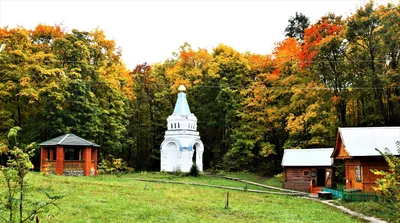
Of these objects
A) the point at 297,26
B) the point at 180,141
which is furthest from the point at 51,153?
the point at 297,26

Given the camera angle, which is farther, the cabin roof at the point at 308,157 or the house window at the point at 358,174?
the cabin roof at the point at 308,157

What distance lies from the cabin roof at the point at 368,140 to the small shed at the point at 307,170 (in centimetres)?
496

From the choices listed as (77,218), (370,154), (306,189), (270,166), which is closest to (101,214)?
(77,218)

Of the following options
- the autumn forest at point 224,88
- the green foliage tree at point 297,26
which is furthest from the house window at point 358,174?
the green foliage tree at point 297,26

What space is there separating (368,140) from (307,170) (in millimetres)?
6981

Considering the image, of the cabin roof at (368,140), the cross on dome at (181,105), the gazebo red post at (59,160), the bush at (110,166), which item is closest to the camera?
the cabin roof at (368,140)

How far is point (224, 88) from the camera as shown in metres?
44.2

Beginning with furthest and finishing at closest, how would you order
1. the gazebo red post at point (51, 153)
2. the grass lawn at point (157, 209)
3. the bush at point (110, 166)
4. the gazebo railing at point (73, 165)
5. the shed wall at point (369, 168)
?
the bush at point (110, 166), the gazebo red post at point (51, 153), the gazebo railing at point (73, 165), the shed wall at point (369, 168), the grass lawn at point (157, 209)

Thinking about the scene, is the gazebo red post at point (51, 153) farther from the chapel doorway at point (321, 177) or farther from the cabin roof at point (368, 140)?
the cabin roof at point (368, 140)

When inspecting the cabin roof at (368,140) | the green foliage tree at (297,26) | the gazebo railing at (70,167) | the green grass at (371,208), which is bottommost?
the green grass at (371,208)

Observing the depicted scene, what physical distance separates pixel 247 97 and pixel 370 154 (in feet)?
75.0

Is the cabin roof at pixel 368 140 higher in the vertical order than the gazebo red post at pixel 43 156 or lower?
higher

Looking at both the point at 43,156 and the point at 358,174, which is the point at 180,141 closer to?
the point at 43,156

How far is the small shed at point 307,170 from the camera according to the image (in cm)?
2898
